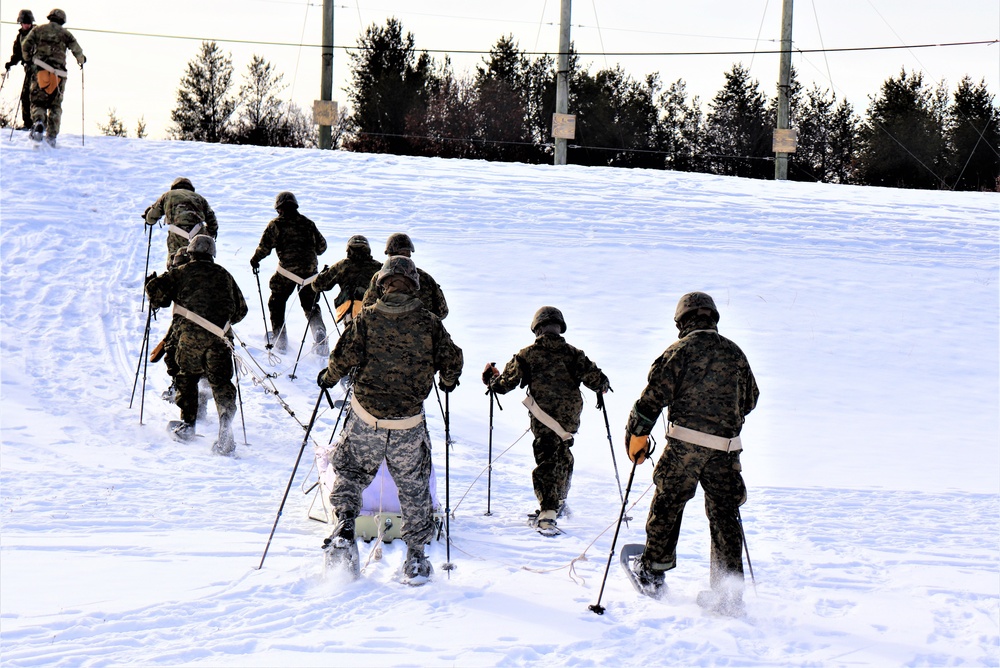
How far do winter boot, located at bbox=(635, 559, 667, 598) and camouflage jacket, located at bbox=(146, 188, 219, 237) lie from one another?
6.99 metres

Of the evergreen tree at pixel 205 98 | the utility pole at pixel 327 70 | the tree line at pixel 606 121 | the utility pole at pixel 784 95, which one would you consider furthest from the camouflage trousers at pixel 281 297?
the evergreen tree at pixel 205 98

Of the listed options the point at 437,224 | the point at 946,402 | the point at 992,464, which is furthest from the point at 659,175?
the point at 992,464

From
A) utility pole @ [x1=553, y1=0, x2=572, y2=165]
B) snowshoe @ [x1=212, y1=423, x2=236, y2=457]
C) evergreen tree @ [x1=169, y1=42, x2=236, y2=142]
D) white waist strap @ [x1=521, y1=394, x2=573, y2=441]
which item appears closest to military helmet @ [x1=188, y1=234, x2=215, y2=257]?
snowshoe @ [x1=212, y1=423, x2=236, y2=457]

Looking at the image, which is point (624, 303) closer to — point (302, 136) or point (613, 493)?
point (613, 493)

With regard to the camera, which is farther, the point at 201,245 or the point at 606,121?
the point at 606,121

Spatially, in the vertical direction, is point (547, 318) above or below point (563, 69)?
below

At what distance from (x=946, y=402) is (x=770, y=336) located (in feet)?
7.45

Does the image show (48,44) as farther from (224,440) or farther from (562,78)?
(562,78)

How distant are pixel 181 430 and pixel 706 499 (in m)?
4.71

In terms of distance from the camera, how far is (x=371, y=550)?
6.04 metres

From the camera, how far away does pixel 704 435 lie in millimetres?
5496

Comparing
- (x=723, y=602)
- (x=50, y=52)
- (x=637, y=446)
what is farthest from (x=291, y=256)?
(x=50, y=52)

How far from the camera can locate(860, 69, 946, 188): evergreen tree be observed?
33.7 meters

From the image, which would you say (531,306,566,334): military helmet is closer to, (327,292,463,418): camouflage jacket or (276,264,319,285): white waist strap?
(327,292,463,418): camouflage jacket
